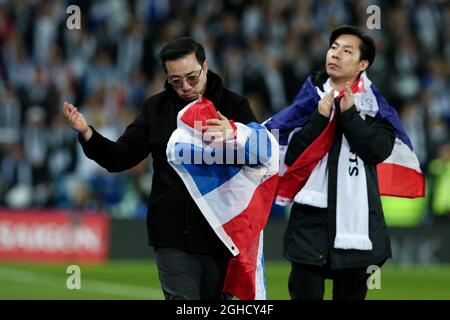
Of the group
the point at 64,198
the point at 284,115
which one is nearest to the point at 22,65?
the point at 64,198

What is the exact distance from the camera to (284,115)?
26.7 ft

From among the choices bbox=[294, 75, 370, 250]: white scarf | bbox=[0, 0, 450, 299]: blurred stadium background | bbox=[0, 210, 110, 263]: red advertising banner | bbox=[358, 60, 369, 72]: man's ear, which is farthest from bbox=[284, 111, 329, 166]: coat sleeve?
bbox=[0, 210, 110, 263]: red advertising banner

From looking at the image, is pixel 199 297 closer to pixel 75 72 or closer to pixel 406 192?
pixel 406 192

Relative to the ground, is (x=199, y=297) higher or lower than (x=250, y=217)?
lower

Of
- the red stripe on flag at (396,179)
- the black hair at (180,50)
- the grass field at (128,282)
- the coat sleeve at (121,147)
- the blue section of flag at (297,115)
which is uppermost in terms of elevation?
the black hair at (180,50)

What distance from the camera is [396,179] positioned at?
27.6 feet

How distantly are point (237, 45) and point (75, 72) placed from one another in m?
3.13

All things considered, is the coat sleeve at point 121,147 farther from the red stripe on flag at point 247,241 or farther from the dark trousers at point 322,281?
the dark trousers at point 322,281

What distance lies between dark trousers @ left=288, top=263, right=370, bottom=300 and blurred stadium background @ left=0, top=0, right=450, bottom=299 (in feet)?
26.3

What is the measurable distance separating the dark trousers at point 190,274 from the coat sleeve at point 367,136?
4.13ft

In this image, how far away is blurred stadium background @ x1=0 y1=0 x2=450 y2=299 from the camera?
19.1 meters

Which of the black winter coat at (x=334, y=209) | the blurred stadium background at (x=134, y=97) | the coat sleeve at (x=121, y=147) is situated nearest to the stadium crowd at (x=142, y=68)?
the blurred stadium background at (x=134, y=97)

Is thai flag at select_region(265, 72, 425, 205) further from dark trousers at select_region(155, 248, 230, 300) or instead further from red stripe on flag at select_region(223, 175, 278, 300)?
dark trousers at select_region(155, 248, 230, 300)

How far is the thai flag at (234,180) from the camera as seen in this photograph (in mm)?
7125
